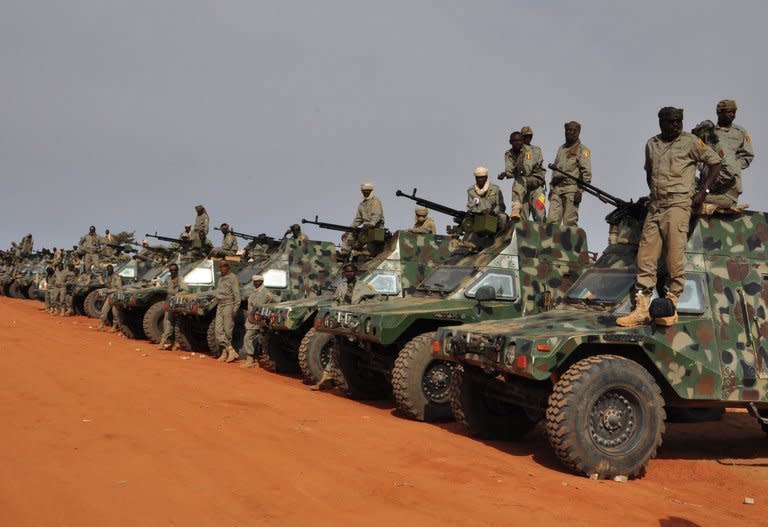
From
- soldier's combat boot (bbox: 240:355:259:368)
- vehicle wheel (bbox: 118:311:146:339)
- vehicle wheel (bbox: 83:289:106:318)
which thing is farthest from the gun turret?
vehicle wheel (bbox: 83:289:106:318)

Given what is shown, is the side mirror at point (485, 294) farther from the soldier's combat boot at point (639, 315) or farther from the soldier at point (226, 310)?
the soldier at point (226, 310)

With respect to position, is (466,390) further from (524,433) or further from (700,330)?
(700,330)

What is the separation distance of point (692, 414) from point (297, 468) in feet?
11.8

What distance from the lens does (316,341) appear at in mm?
10758

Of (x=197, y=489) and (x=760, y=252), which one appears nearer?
(x=197, y=489)

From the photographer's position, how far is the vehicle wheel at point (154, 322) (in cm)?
1633

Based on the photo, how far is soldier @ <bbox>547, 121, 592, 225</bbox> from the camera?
10570 millimetres

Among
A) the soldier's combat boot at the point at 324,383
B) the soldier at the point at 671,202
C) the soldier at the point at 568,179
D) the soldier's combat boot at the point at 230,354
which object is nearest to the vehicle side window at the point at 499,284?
the soldier at the point at 568,179

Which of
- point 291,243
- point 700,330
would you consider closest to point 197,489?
point 700,330

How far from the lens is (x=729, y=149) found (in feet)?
26.2

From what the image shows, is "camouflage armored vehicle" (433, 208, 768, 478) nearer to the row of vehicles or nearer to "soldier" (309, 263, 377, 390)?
the row of vehicles

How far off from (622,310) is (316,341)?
5.11 meters

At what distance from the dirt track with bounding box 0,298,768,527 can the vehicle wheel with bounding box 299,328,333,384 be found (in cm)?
132

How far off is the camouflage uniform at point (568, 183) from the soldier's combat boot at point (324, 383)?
154 inches
